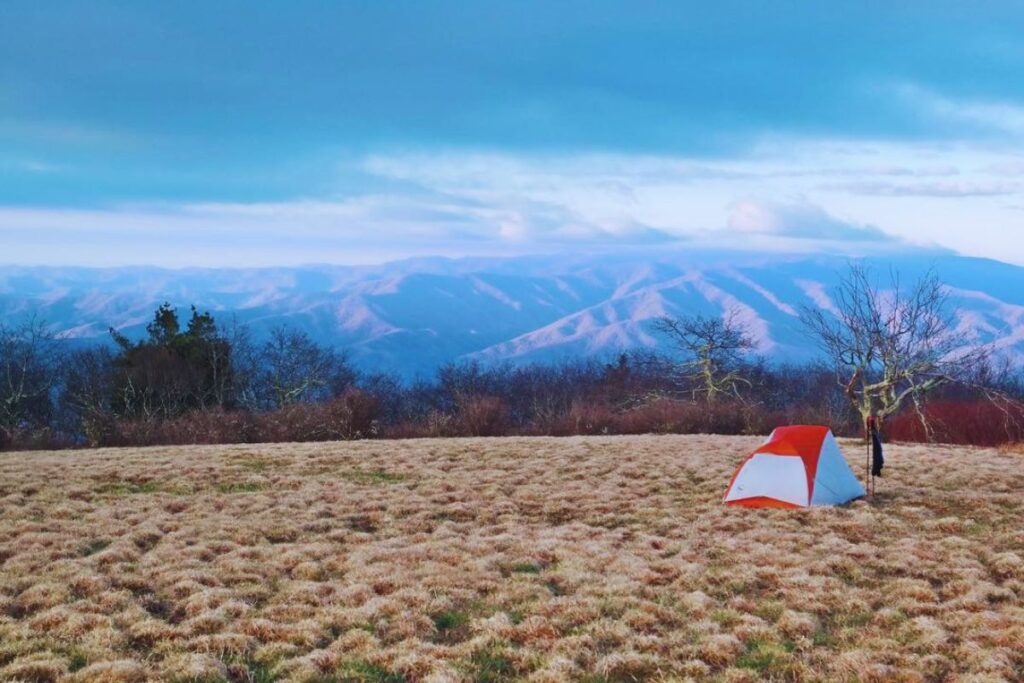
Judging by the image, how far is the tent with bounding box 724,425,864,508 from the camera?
18172mm

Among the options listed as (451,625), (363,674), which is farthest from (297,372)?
(363,674)

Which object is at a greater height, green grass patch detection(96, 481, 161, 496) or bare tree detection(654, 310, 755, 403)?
bare tree detection(654, 310, 755, 403)

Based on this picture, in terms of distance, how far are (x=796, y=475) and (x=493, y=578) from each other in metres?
9.63

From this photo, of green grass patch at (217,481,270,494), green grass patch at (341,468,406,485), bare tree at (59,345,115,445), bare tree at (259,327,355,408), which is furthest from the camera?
bare tree at (259,327,355,408)

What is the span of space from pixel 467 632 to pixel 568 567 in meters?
3.45

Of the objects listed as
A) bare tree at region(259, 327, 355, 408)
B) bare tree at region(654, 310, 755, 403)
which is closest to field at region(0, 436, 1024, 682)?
bare tree at region(654, 310, 755, 403)

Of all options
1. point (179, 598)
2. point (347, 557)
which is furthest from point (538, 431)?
point (179, 598)

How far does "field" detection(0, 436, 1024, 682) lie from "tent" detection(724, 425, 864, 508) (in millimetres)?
763

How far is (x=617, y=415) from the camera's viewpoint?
47219 millimetres

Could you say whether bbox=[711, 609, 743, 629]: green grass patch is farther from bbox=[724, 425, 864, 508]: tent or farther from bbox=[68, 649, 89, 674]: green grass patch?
bbox=[68, 649, 89, 674]: green grass patch

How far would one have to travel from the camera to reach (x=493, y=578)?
1238cm

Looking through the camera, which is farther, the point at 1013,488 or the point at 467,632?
the point at 1013,488

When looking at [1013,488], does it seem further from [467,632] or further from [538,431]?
[538,431]

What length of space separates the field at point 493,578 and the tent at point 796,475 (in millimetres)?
763
